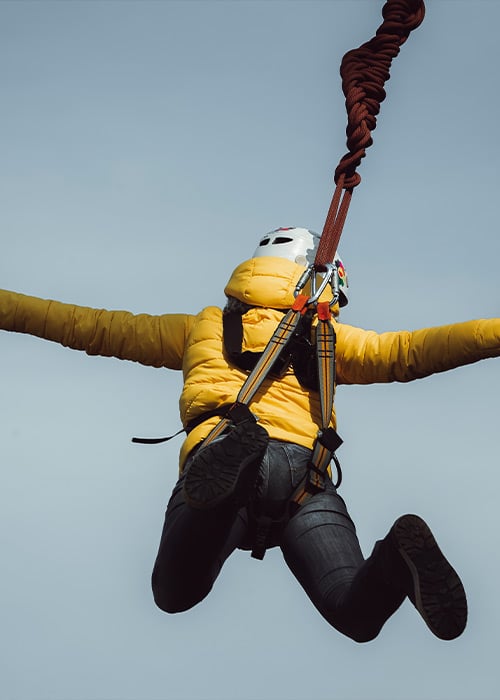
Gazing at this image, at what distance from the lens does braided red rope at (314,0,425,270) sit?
6.75 m

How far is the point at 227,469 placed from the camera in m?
5.61

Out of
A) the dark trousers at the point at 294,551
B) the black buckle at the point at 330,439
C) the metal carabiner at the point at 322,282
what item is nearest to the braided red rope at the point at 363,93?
the metal carabiner at the point at 322,282

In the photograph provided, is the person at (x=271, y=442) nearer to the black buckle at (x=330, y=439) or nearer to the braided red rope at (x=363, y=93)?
the black buckle at (x=330, y=439)

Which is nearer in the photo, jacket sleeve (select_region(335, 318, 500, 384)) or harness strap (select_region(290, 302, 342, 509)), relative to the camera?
harness strap (select_region(290, 302, 342, 509))

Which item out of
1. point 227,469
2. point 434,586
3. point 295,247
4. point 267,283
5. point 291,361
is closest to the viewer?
point 434,586

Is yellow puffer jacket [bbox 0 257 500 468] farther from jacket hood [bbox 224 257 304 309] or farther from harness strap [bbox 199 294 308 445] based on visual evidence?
harness strap [bbox 199 294 308 445]

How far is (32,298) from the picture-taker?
709 cm

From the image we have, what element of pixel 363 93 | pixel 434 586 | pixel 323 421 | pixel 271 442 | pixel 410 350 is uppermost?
pixel 363 93

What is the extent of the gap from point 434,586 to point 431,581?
2cm

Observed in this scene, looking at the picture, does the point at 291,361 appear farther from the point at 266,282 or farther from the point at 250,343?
the point at 266,282

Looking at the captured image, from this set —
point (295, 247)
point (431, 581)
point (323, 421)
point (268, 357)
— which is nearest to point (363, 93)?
point (295, 247)

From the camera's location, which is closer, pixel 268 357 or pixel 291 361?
pixel 268 357

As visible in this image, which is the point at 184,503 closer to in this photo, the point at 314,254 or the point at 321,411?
the point at 321,411

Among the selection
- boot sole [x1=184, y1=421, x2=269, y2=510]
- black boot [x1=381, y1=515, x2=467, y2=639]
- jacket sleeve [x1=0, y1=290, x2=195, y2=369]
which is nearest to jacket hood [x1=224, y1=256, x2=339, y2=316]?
jacket sleeve [x1=0, y1=290, x2=195, y2=369]
